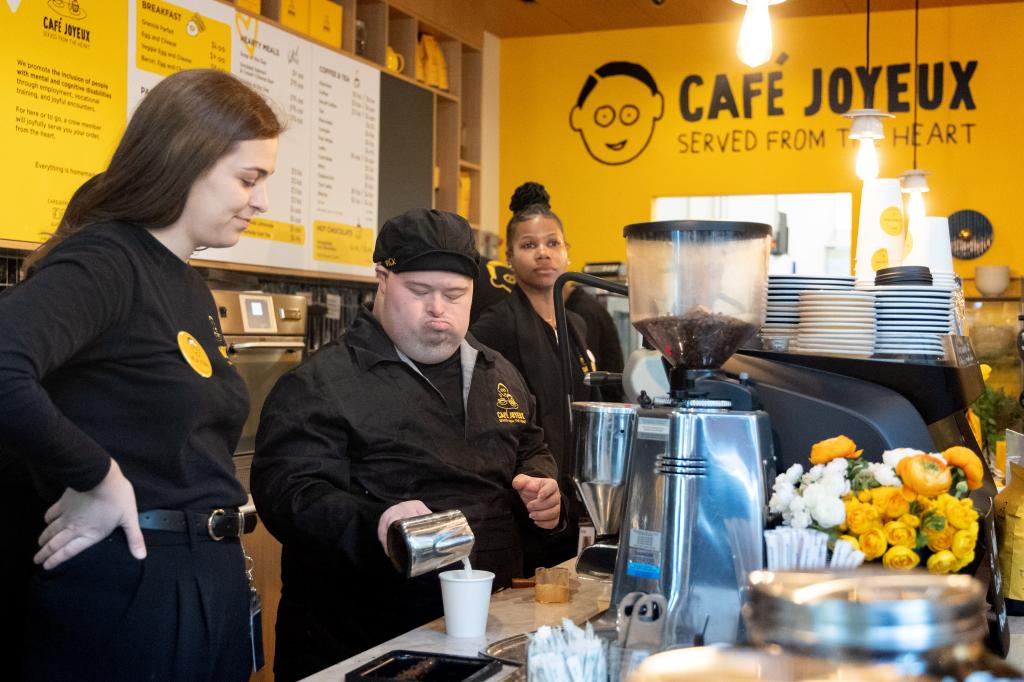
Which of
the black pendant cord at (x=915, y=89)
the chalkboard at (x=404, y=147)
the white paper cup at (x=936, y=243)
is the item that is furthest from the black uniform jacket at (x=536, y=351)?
the black pendant cord at (x=915, y=89)

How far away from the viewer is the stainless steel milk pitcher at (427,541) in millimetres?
1652

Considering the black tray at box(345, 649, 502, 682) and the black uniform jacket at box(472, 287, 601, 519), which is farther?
the black uniform jacket at box(472, 287, 601, 519)

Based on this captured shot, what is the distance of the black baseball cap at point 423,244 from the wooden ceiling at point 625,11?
173 inches

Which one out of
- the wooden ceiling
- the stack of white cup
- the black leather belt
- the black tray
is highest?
the wooden ceiling

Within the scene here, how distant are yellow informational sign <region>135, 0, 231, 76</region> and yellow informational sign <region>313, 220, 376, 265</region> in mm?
885

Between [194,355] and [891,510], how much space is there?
1.06m

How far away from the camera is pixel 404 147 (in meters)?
→ 5.50

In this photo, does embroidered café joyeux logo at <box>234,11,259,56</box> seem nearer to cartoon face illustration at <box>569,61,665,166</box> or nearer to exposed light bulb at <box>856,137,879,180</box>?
exposed light bulb at <box>856,137,879,180</box>

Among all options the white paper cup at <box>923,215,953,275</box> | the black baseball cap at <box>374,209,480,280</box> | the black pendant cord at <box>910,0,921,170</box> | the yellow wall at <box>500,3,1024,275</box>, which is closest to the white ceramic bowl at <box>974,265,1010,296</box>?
the yellow wall at <box>500,3,1024,275</box>

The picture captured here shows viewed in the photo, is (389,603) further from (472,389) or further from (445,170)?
(445,170)

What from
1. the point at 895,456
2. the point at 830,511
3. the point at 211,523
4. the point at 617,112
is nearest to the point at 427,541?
the point at 211,523

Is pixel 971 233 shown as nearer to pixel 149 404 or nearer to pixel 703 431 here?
pixel 703 431

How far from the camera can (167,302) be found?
1779 millimetres

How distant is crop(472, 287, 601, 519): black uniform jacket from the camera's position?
132 inches
